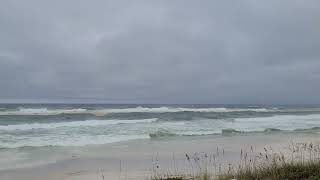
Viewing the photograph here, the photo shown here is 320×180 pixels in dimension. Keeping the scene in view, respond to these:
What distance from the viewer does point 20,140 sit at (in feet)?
66.1

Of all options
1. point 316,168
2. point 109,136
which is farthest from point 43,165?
point 109,136

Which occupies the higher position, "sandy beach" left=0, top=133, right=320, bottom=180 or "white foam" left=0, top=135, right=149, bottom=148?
"white foam" left=0, top=135, right=149, bottom=148

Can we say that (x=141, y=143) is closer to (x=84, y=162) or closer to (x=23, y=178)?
(x=84, y=162)

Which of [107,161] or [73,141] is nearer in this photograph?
[107,161]

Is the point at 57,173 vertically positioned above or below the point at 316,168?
below

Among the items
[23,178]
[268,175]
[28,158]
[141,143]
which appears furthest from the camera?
[141,143]

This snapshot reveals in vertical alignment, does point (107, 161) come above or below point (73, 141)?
below

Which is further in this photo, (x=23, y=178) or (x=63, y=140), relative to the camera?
(x=63, y=140)

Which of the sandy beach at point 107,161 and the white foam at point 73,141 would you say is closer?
the sandy beach at point 107,161

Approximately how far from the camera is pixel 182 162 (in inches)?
506

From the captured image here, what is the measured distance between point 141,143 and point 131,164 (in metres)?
6.30

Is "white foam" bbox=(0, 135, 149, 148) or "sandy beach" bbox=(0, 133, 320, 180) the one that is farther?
"white foam" bbox=(0, 135, 149, 148)

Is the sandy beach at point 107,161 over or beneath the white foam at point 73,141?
beneath

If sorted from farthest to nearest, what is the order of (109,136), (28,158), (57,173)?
(109,136) < (28,158) < (57,173)
